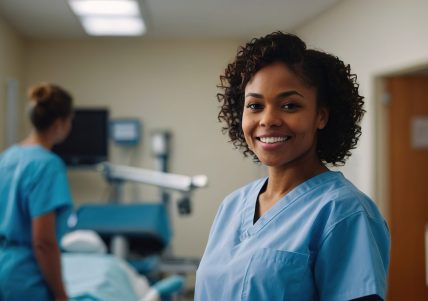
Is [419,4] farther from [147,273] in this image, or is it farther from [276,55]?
[147,273]

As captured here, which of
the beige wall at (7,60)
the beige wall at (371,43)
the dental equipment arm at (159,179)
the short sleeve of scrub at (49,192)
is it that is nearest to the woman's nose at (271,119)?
the short sleeve of scrub at (49,192)

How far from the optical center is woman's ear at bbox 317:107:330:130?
3.15 ft

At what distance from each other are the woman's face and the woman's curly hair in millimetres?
16

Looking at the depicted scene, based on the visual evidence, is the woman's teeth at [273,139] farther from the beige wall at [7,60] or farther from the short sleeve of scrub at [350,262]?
the beige wall at [7,60]

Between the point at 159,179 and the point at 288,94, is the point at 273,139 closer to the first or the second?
the point at 288,94

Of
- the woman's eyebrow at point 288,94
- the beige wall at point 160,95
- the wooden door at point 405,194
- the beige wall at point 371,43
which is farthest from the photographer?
the beige wall at point 160,95

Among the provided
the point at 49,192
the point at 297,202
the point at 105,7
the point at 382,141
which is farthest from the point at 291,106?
the point at 105,7

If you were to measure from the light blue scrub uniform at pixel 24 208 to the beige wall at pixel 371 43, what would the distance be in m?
1.81

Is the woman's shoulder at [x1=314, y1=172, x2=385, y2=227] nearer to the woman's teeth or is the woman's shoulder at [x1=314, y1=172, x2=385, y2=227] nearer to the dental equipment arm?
the woman's teeth

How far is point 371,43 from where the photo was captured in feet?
9.48

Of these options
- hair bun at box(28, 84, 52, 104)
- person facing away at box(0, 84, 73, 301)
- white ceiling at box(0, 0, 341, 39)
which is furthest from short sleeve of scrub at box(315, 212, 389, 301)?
white ceiling at box(0, 0, 341, 39)

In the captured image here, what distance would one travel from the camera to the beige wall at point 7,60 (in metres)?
3.58

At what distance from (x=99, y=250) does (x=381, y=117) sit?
1.76 metres

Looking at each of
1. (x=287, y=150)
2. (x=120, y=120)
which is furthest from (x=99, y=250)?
(x=287, y=150)
